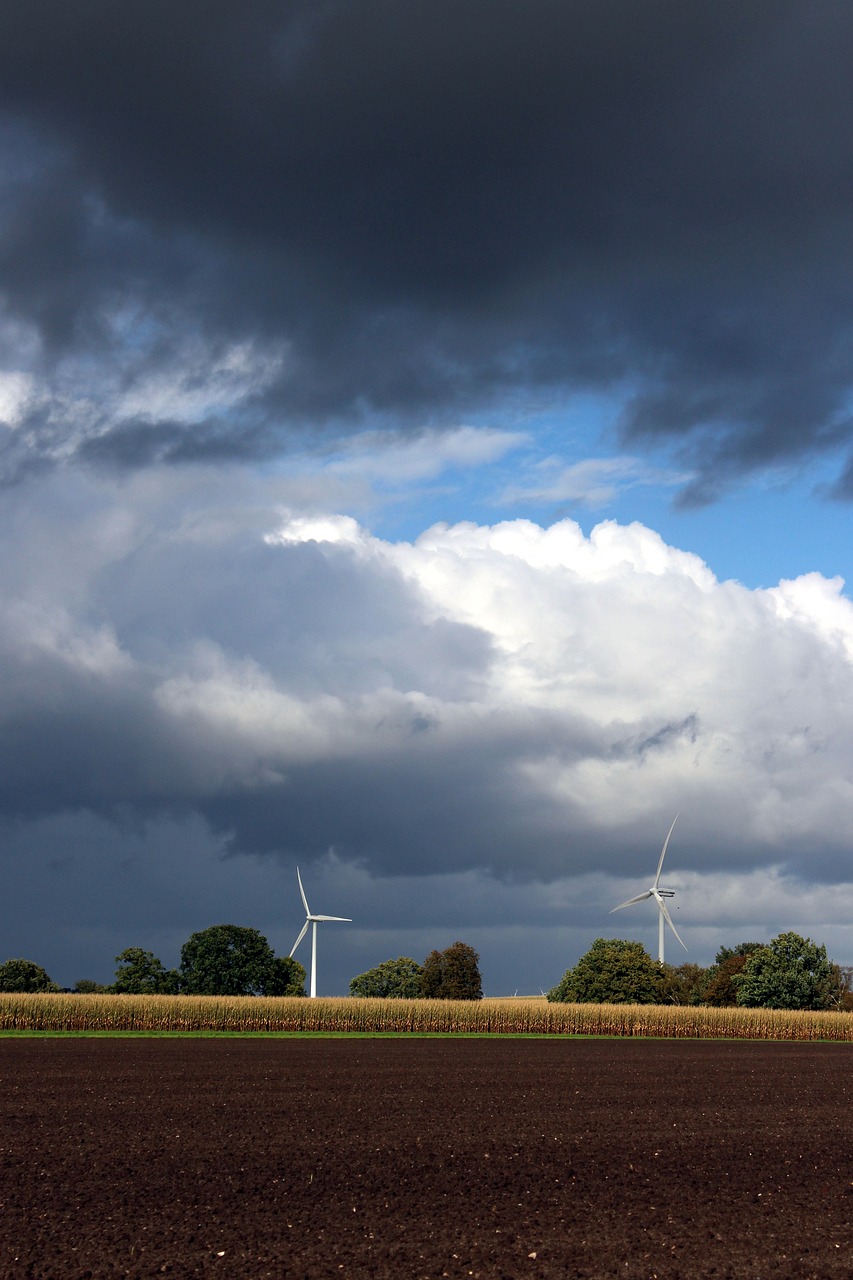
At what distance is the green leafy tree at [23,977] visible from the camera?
4636 inches

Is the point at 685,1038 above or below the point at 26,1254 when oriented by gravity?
below

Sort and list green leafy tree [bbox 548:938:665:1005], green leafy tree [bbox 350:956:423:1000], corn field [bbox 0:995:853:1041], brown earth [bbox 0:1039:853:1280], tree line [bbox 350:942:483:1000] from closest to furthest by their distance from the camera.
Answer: brown earth [bbox 0:1039:853:1280] → corn field [bbox 0:995:853:1041] → green leafy tree [bbox 548:938:665:1005] → tree line [bbox 350:942:483:1000] → green leafy tree [bbox 350:956:423:1000]

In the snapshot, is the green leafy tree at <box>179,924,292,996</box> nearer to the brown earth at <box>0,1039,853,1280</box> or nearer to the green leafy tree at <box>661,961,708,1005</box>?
the green leafy tree at <box>661,961,708,1005</box>

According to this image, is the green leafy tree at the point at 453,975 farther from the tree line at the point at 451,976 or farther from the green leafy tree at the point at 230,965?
the green leafy tree at the point at 230,965

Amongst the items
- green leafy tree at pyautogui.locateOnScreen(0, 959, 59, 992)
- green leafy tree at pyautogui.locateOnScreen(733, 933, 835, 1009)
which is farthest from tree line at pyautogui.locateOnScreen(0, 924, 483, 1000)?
green leafy tree at pyautogui.locateOnScreen(733, 933, 835, 1009)

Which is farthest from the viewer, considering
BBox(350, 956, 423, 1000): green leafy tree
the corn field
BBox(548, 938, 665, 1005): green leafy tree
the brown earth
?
BBox(350, 956, 423, 1000): green leafy tree

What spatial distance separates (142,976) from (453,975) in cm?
3366

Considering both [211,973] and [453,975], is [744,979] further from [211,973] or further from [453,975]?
[211,973]

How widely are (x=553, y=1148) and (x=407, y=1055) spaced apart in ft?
102

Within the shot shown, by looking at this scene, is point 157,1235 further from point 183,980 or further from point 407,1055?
point 183,980

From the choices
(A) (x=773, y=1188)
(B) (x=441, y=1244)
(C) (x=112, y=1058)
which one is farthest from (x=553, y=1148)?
(C) (x=112, y=1058)

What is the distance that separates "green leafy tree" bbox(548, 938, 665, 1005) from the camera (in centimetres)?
11125

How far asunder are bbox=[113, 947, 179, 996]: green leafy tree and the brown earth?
82834mm

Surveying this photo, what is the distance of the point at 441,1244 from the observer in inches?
562
